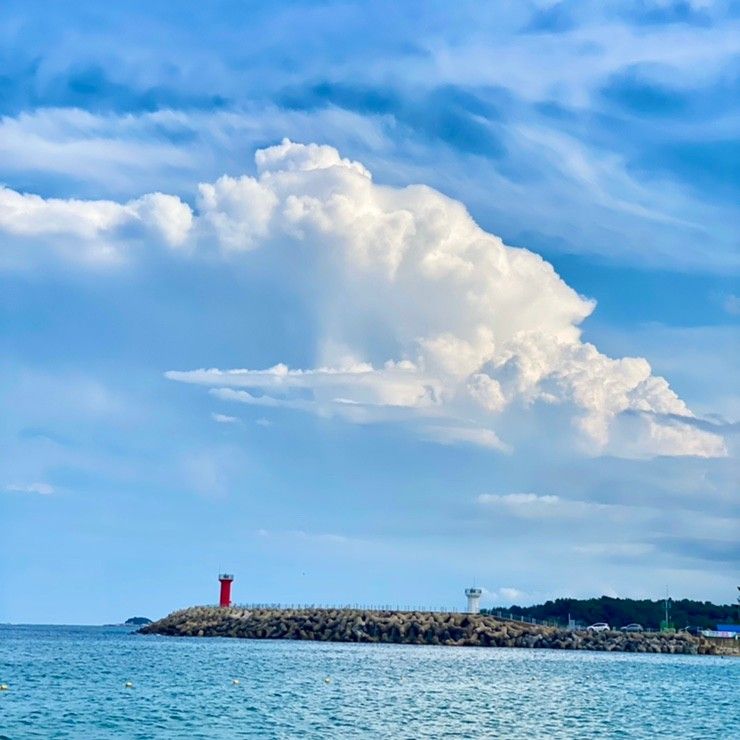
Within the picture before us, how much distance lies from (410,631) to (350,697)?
60.4 meters

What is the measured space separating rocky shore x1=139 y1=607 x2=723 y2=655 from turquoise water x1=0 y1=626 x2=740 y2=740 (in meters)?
21.9

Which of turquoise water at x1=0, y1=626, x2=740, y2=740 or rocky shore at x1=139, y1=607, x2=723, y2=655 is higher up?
rocky shore at x1=139, y1=607, x2=723, y2=655

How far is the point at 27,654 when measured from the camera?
90.1m

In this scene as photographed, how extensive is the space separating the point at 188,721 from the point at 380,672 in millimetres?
27076

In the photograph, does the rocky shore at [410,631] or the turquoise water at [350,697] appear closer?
the turquoise water at [350,697]

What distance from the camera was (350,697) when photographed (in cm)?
5153

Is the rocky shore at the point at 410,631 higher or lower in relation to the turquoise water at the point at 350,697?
higher

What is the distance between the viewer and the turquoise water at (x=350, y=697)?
4103 centimetres

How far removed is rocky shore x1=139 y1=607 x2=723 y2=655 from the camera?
364 ft

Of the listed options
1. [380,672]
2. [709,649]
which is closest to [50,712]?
[380,672]

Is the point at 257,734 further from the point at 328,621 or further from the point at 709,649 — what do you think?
the point at 709,649

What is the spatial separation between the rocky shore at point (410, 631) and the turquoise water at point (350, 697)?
21.9 metres

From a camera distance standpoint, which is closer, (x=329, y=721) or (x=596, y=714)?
(x=329, y=721)

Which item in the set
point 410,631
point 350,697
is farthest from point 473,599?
point 350,697
